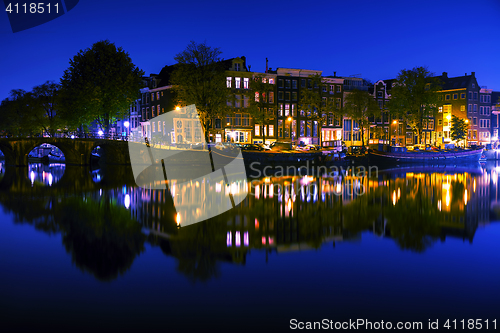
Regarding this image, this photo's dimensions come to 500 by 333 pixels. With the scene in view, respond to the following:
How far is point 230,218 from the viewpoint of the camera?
19.8m

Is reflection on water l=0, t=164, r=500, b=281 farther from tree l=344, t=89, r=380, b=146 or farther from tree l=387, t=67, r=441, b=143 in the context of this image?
tree l=344, t=89, r=380, b=146

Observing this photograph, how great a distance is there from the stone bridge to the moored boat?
3781cm

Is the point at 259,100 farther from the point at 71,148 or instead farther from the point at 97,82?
the point at 71,148

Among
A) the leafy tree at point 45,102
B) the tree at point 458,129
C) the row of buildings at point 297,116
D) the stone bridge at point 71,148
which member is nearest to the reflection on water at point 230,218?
the stone bridge at point 71,148

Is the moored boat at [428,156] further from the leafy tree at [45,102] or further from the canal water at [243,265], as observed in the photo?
the leafy tree at [45,102]

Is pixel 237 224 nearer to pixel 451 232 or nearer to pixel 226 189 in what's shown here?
pixel 451 232

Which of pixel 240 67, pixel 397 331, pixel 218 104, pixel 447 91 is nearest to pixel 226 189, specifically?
pixel 397 331

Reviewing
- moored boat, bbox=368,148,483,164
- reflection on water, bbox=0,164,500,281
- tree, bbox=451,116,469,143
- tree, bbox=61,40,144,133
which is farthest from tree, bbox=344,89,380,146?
reflection on water, bbox=0,164,500,281

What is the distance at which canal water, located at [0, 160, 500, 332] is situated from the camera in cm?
921

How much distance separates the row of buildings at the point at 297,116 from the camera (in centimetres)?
7225

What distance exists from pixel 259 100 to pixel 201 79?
16.5m

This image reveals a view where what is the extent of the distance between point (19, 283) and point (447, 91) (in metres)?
99.9

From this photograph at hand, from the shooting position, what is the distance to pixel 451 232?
17.6 m

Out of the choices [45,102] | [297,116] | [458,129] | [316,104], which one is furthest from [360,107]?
[45,102]
